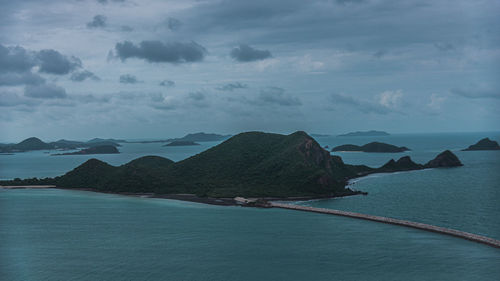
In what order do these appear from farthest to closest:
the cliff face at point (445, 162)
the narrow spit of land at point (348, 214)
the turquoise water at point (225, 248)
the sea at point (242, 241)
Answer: the cliff face at point (445, 162) → the narrow spit of land at point (348, 214) → the sea at point (242, 241) → the turquoise water at point (225, 248)

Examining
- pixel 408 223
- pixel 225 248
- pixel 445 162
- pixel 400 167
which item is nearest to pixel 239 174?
pixel 408 223

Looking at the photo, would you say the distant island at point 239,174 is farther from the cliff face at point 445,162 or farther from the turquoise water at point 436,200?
the cliff face at point 445,162

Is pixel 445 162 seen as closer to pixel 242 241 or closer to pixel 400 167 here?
pixel 400 167

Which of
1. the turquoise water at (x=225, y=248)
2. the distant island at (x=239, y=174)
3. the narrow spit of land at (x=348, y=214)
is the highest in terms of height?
the distant island at (x=239, y=174)

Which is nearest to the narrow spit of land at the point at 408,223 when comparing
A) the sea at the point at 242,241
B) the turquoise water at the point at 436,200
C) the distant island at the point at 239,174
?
the sea at the point at 242,241

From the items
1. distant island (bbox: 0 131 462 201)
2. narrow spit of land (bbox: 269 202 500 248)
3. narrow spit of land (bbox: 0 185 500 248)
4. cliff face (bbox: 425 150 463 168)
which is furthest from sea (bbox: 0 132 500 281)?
cliff face (bbox: 425 150 463 168)

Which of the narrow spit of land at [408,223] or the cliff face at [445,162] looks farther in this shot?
the cliff face at [445,162]

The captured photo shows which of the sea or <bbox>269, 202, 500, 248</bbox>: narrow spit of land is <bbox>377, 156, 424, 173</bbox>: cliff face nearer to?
the sea
